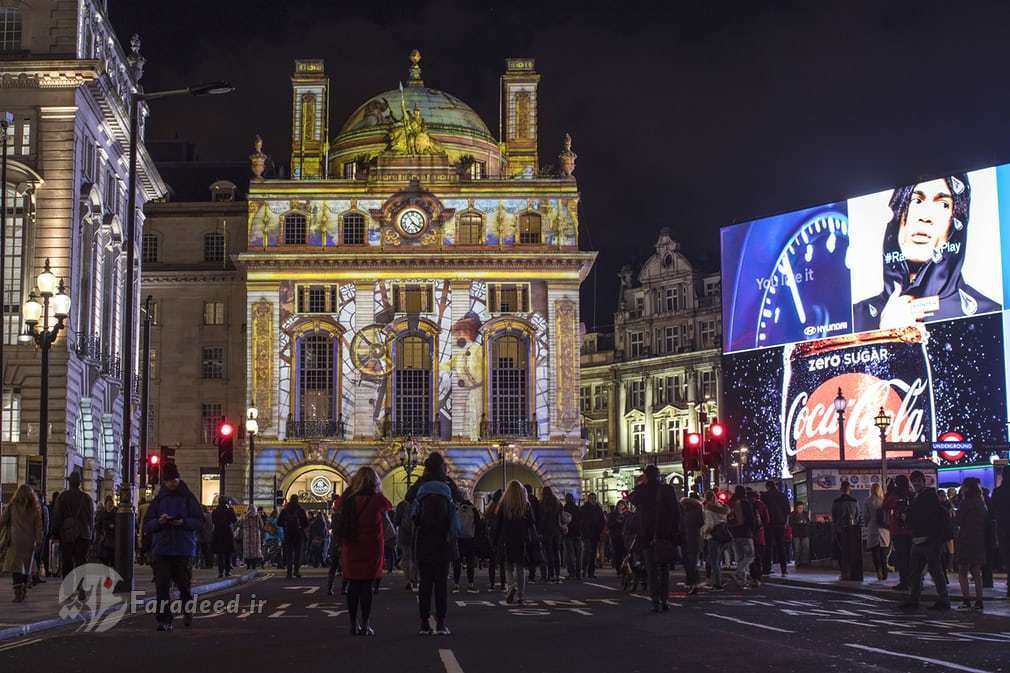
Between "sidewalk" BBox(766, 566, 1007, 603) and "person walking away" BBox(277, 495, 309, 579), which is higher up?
"person walking away" BBox(277, 495, 309, 579)

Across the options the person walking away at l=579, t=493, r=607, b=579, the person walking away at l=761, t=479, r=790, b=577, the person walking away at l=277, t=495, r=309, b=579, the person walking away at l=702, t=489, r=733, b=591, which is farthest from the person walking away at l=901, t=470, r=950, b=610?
the person walking away at l=277, t=495, r=309, b=579

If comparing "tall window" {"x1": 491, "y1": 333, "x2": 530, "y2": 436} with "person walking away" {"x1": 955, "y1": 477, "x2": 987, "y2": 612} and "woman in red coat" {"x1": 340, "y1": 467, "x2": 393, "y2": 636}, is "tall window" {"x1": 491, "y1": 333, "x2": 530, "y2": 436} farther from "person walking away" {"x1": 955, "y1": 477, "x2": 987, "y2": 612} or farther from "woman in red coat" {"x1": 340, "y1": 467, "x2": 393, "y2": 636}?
"woman in red coat" {"x1": 340, "y1": 467, "x2": 393, "y2": 636}

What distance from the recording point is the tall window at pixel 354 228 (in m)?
78.4

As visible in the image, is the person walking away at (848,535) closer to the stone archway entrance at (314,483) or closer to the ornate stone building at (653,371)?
the stone archway entrance at (314,483)

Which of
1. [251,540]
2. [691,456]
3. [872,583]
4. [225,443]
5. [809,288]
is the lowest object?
[872,583]

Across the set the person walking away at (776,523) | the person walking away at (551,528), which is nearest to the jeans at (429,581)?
the person walking away at (551,528)

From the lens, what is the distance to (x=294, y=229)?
78.4 metres

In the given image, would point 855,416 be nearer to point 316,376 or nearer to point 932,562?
point 316,376

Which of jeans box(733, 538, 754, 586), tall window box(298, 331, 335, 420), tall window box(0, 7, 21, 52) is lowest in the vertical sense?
jeans box(733, 538, 754, 586)

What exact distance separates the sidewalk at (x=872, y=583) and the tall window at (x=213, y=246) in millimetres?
53852

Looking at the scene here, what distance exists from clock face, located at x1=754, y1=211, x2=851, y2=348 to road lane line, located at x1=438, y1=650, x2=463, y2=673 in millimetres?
55749

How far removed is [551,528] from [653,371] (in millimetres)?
70118

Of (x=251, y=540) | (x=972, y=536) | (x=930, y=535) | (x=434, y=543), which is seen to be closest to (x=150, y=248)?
(x=251, y=540)

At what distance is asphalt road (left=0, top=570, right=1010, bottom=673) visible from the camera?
1463cm
